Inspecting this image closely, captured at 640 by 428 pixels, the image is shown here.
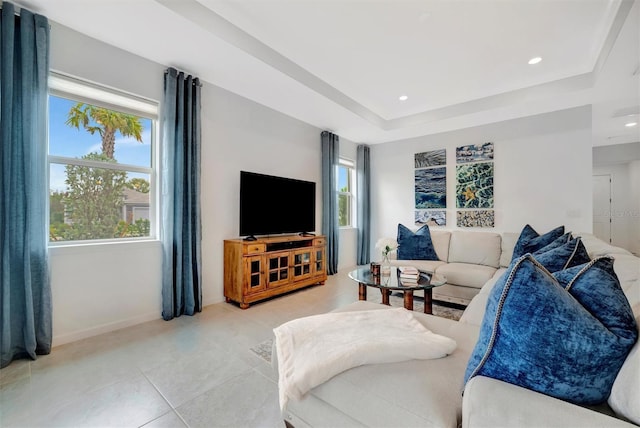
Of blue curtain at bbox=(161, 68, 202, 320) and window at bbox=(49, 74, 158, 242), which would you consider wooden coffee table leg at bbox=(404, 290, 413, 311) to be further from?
window at bbox=(49, 74, 158, 242)

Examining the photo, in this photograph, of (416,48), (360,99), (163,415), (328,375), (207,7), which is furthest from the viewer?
(360,99)

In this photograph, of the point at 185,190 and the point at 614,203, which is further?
the point at 614,203

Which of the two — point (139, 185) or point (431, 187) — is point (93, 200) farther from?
point (431, 187)

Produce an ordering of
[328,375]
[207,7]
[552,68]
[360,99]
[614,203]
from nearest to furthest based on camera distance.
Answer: [328,375]
[207,7]
[552,68]
[360,99]
[614,203]

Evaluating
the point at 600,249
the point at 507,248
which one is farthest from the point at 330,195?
the point at 600,249

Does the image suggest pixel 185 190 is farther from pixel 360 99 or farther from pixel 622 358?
pixel 622 358

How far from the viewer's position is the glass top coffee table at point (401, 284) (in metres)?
2.51

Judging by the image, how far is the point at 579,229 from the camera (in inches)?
149

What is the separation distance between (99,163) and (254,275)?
6.09 feet

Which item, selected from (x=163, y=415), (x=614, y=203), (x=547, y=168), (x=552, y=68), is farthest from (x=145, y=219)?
(x=614, y=203)

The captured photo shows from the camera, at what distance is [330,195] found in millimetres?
4844

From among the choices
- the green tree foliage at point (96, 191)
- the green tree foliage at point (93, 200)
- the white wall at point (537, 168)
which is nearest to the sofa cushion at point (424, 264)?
the white wall at point (537, 168)

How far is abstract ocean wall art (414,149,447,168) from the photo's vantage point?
16.0ft

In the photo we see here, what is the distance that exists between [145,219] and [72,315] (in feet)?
3.30
